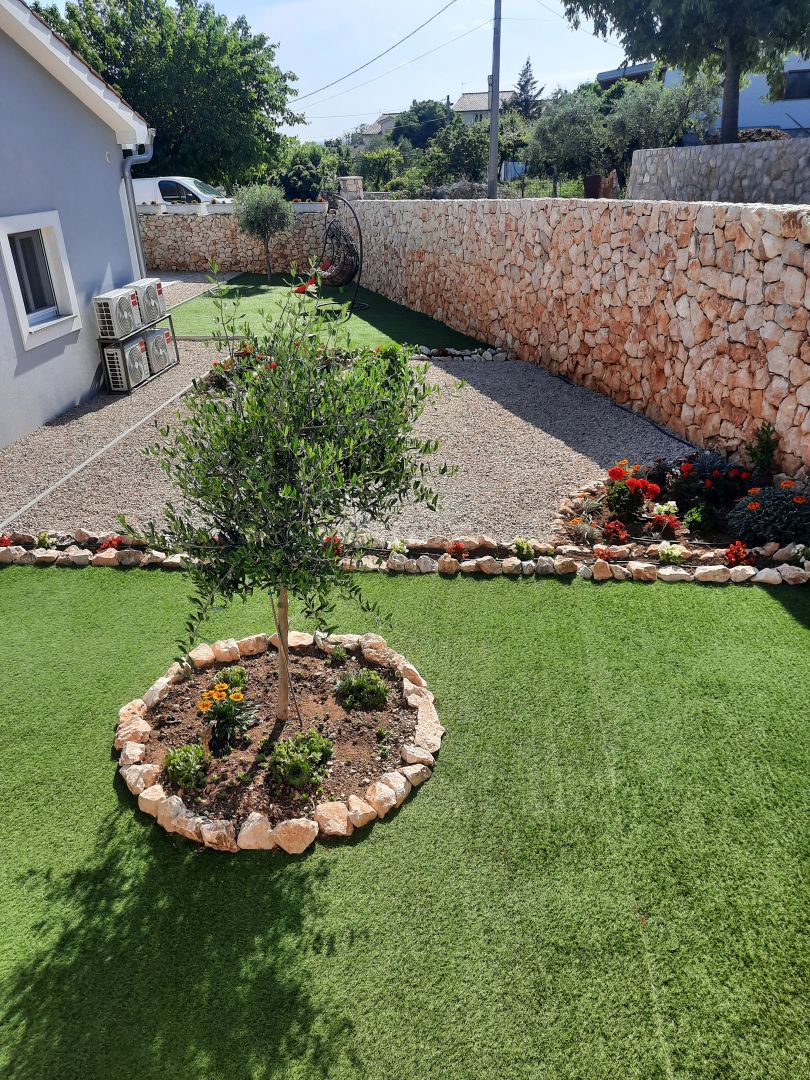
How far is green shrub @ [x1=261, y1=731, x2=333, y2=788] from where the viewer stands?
4.04 meters

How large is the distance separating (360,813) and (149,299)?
10.5m

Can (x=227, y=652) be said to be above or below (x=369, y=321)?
below

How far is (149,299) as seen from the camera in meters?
12.1

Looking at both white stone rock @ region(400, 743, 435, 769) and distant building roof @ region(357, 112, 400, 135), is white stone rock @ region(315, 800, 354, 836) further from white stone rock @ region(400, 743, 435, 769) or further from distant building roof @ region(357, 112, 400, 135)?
distant building roof @ region(357, 112, 400, 135)

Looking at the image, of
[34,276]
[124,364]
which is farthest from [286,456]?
[124,364]

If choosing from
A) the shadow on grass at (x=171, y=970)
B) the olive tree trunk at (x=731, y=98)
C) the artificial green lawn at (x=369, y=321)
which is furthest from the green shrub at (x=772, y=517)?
the olive tree trunk at (x=731, y=98)

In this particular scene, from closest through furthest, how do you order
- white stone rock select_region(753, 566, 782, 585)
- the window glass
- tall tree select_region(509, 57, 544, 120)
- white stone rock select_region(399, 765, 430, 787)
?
white stone rock select_region(399, 765, 430, 787) → white stone rock select_region(753, 566, 782, 585) → the window glass → tall tree select_region(509, 57, 544, 120)

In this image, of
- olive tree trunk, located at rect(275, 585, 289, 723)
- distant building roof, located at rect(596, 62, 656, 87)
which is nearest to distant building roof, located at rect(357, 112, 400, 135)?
distant building roof, located at rect(596, 62, 656, 87)

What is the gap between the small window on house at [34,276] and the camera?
9797 millimetres

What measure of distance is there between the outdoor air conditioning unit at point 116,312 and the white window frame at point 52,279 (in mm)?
385

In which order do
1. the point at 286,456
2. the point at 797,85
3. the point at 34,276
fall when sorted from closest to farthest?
1. the point at 286,456
2. the point at 34,276
3. the point at 797,85

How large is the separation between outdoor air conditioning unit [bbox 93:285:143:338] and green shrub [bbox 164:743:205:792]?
28.5 feet

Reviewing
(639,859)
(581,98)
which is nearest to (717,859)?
(639,859)

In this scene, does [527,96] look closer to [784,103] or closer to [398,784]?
[784,103]
